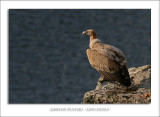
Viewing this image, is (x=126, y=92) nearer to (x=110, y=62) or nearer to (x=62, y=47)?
(x=110, y=62)

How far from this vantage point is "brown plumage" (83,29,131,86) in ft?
60.5

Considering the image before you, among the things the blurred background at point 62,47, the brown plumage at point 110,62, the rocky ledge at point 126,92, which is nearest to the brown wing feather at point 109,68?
the brown plumage at point 110,62

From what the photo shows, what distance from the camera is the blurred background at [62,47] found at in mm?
39906

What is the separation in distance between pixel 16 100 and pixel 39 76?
4.65 meters

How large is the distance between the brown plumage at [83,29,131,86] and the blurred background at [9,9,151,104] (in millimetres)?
16583

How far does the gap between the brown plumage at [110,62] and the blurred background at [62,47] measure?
16583 mm

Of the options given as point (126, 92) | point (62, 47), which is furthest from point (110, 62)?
point (62, 47)

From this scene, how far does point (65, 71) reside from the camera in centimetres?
4156

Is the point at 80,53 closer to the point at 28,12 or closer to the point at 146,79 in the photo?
the point at 28,12

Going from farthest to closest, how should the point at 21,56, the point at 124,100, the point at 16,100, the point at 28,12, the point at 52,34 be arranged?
the point at 28,12, the point at 52,34, the point at 21,56, the point at 16,100, the point at 124,100

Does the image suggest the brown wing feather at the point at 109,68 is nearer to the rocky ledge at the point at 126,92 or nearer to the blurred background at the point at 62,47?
the rocky ledge at the point at 126,92

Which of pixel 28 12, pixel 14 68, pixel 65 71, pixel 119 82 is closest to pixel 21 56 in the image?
pixel 14 68

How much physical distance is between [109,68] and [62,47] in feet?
87.5

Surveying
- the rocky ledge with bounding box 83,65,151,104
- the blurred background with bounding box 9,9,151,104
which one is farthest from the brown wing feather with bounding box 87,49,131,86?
the blurred background with bounding box 9,9,151,104
